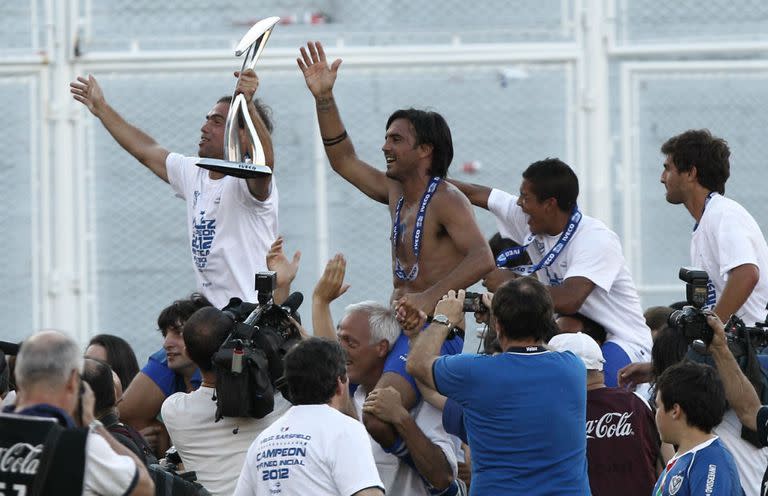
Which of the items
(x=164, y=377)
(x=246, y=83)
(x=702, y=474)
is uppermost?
(x=246, y=83)

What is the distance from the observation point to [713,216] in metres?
6.32

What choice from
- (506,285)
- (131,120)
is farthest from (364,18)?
(506,285)

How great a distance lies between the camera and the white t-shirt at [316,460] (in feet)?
14.8

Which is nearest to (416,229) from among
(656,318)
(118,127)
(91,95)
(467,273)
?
(467,273)

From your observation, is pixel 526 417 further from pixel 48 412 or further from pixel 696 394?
pixel 48 412

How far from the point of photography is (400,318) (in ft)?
18.1

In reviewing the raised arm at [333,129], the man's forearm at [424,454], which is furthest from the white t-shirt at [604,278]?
the man's forearm at [424,454]

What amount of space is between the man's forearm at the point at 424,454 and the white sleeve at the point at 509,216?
1.55 metres

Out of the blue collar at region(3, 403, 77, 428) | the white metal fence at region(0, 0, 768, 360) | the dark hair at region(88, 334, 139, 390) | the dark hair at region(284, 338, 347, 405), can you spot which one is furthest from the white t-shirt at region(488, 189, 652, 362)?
the blue collar at region(3, 403, 77, 428)

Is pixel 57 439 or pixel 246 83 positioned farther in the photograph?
pixel 246 83

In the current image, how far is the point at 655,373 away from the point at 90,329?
3763 mm

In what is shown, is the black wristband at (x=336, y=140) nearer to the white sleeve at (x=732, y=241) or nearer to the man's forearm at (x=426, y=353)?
the man's forearm at (x=426, y=353)

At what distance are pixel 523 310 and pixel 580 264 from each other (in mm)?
1472

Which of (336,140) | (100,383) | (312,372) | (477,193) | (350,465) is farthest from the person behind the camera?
(477,193)
